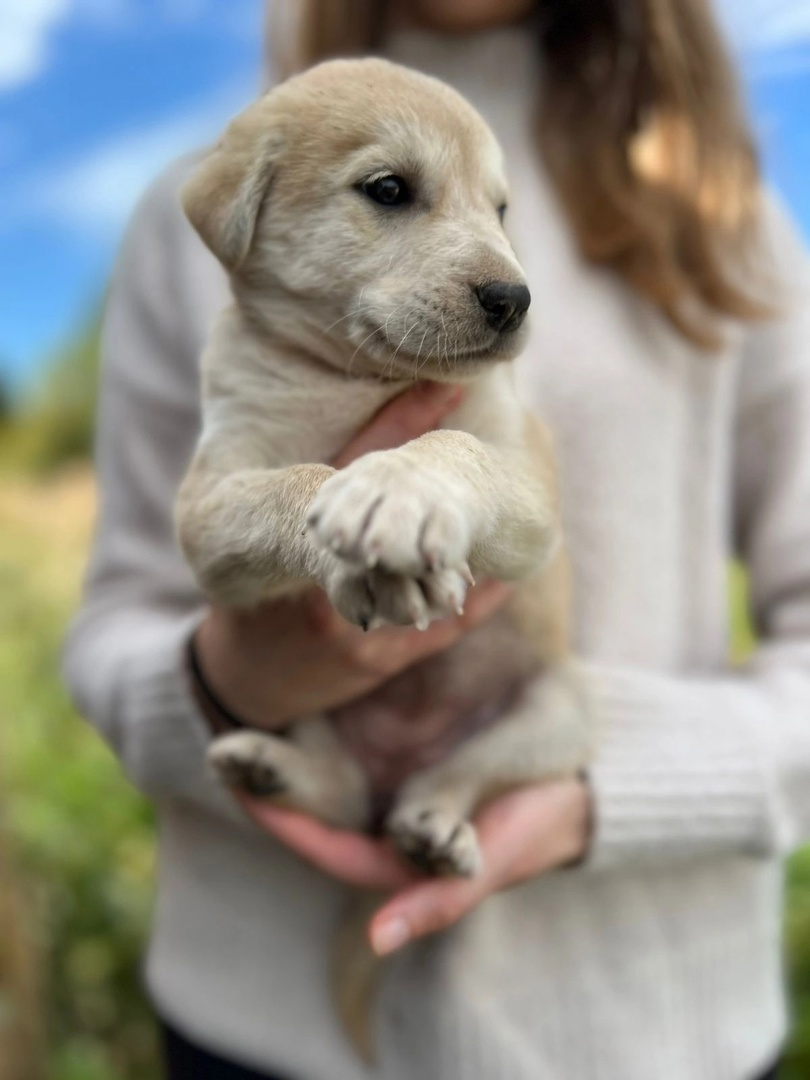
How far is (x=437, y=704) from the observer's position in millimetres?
1449

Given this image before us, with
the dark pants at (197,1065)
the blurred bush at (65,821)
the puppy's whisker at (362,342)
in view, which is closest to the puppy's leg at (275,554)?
the puppy's whisker at (362,342)

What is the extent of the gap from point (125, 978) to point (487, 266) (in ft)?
9.77

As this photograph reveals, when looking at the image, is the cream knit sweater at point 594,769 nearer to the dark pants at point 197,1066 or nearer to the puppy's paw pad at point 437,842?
the dark pants at point 197,1066

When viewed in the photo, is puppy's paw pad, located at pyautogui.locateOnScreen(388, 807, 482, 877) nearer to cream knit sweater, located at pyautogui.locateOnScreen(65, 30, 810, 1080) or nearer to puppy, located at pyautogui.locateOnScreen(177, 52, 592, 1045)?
puppy, located at pyautogui.locateOnScreen(177, 52, 592, 1045)

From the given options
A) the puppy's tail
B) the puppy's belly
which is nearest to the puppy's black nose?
the puppy's belly

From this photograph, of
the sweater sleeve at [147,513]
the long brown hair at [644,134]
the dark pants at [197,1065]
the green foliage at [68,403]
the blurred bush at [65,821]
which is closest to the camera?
the long brown hair at [644,134]

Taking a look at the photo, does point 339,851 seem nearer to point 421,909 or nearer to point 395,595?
point 421,909

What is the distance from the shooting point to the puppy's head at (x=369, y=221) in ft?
2.75

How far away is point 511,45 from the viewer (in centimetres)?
113

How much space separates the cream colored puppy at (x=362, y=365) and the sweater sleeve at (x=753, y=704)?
347 mm

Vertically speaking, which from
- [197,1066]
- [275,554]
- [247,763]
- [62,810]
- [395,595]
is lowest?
[62,810]

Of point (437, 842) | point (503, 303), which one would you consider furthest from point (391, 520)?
point (437, 842)

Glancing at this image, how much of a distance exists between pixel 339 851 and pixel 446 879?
153 millimetres

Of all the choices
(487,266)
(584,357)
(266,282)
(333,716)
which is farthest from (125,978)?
(487,266)
